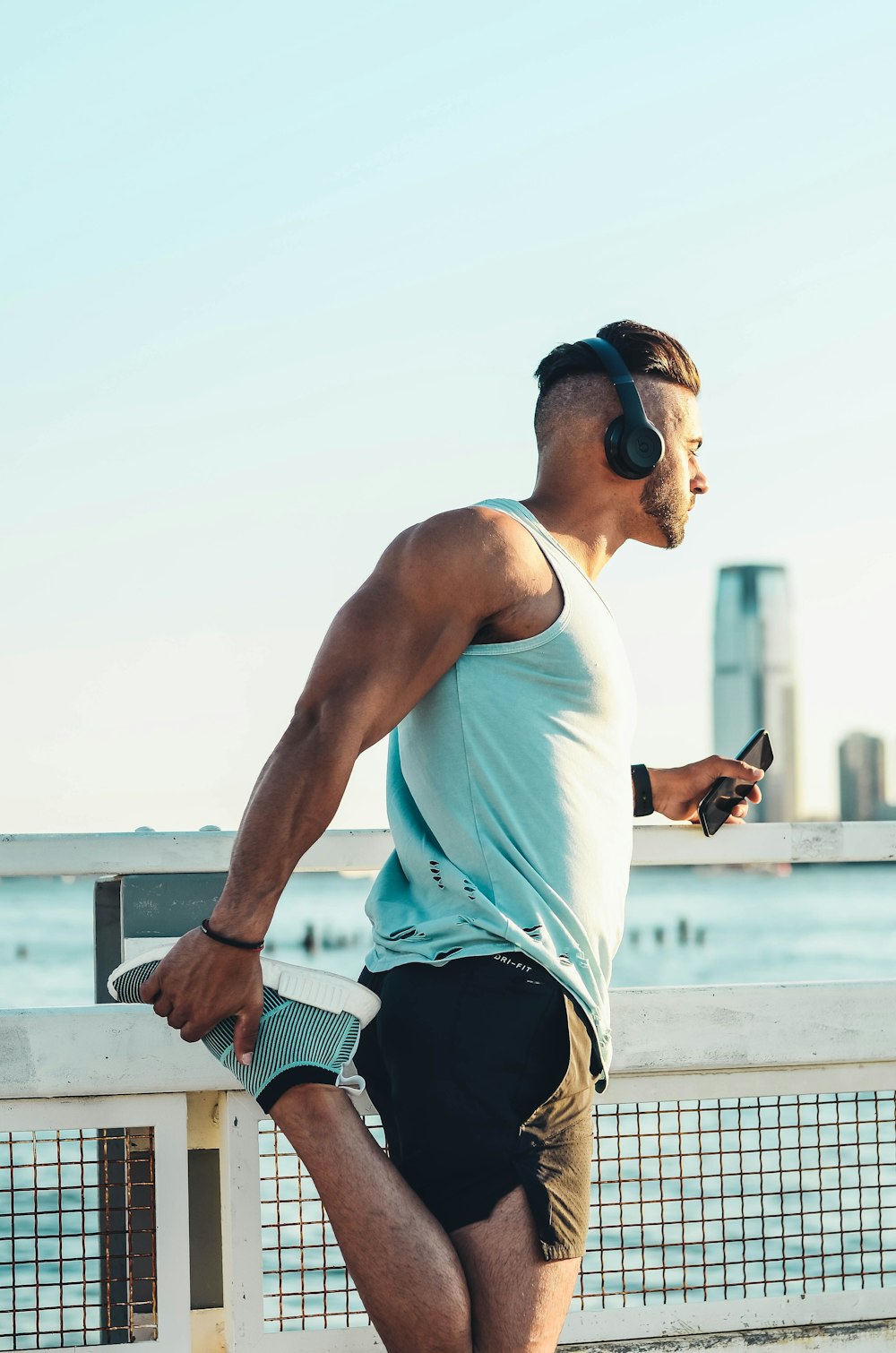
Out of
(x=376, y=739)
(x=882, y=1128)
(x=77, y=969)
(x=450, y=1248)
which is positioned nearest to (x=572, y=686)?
(x=376, y=739)

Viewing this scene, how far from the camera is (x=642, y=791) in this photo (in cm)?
335

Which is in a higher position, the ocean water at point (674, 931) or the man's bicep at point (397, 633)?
the man's bicep at point (397, 633)

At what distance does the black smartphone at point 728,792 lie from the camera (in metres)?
3.32

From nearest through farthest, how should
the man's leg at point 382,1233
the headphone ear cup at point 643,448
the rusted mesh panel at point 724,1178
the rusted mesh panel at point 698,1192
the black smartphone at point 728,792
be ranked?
the man's leg at point 382,1233
the headphone ear cup at point 643,448
the rusted mesh panel at point 698,1192
the rusted mesh panel at point 724,1178
the black smartphone at point 728,792

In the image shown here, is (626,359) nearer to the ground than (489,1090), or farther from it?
farther from it

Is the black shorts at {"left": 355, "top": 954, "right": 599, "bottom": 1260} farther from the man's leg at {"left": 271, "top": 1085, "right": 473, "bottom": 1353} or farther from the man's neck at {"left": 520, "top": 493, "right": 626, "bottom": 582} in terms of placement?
the man's neck at {"left": 520, "top": 493, "right": 626, "bottom": 582}

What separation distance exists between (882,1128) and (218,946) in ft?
6.99

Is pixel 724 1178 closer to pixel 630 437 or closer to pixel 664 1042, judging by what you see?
pixel 664 1042

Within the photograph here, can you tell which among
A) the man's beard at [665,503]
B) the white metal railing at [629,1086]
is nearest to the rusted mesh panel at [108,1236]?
the white metal railing at [629,1086]

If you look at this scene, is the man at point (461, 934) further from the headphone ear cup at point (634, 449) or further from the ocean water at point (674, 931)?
the ocean water at point (674, 931)

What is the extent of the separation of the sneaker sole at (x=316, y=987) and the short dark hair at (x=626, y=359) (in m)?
1.12

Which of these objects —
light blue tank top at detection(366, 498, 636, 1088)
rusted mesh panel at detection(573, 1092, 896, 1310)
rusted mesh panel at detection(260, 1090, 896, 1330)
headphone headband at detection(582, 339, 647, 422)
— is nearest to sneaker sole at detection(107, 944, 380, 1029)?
light blue tank top at detection(366, 498, 636, 1088)

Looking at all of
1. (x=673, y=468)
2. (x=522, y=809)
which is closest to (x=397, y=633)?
(x=522, y=809)

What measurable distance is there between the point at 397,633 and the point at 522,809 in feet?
Answer: 1.19
